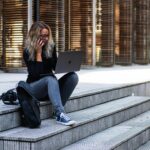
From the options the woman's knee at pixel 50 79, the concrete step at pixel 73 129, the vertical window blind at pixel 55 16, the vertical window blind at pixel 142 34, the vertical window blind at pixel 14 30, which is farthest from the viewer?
the vertical window blind at pixel 142 34

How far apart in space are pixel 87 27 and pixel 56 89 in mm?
9547

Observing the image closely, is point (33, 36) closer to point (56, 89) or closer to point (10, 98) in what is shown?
point (56, 89)

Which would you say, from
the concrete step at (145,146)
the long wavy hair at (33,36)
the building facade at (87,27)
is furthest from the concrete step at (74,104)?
the building facade at (87,27)

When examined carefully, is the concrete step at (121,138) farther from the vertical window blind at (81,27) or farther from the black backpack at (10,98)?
the vertical window blind at (81,27)

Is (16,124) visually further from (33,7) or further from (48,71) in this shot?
(33,7)

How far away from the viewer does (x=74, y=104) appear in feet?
25.7

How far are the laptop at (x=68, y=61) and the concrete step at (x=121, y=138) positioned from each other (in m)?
0.93

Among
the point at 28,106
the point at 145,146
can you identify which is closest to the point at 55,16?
the point at 145,146

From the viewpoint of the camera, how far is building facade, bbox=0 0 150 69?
13.5 m

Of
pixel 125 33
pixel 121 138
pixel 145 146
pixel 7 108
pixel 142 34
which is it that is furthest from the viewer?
pixel 142 34

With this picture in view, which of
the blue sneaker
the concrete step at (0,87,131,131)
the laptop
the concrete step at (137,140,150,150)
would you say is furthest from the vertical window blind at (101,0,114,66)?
the blue sneaker

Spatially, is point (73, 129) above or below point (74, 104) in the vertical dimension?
below

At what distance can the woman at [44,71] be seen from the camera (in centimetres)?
664

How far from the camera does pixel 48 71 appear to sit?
6.92 m
